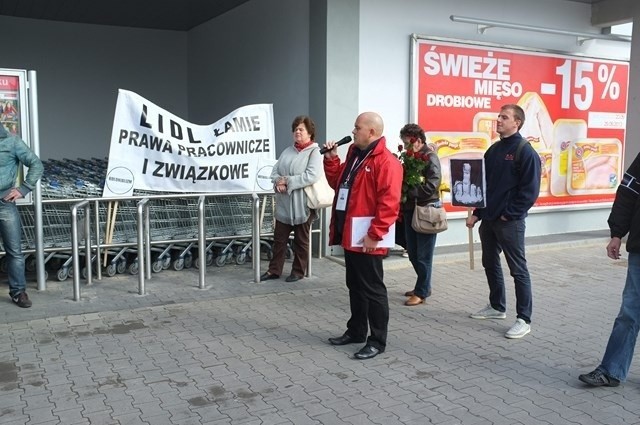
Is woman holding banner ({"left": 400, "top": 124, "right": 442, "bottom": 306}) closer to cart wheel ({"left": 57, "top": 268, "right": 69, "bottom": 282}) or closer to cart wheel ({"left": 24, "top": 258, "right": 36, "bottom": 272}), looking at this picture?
cart wheel ({"left": 57, "top": 268, "right": 69, "bottom": 282})

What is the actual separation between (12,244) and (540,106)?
774 centimetres

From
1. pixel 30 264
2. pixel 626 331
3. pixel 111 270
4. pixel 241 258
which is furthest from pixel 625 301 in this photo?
pixel 30 264

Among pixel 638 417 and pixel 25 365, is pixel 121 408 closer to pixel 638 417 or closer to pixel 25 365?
pixel 25 365

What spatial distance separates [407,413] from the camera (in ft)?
13.1

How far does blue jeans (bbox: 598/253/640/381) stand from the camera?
4301 mm

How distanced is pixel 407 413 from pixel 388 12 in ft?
19.8

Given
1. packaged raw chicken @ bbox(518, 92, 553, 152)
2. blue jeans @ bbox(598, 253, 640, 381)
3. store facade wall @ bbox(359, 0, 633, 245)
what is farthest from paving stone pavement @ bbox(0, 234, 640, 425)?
packaged raw chicken @ bbox(518, 92, 553, 152)

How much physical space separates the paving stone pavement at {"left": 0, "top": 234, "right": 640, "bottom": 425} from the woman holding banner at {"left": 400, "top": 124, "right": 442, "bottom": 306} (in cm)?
32

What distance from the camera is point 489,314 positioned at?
6.00 metres

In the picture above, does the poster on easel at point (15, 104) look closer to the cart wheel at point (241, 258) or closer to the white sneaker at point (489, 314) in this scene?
the cart wheel at point (241, 258)

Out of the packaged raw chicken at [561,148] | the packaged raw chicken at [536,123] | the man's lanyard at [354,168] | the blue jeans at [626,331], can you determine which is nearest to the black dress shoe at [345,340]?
the man's lanyard at [354,168]

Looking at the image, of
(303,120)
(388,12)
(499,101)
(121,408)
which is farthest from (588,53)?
(121,408)

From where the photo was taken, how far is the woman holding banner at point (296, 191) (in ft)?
22.9

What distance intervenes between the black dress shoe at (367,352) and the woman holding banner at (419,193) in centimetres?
153
